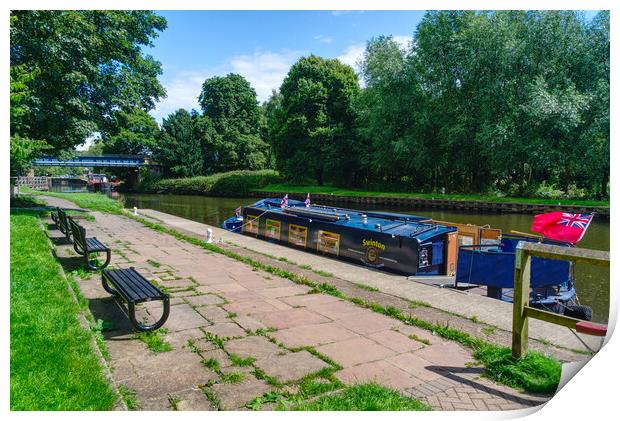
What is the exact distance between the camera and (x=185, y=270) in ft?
27.3

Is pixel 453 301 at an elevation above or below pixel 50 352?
below

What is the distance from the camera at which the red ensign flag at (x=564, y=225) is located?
6.61m

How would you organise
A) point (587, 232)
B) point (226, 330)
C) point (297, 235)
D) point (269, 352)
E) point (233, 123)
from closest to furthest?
point (269, 352), point (226, 330), point (297, 235), point (587, 232), point (233, 123)

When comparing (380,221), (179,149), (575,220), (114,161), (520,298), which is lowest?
(380,221)

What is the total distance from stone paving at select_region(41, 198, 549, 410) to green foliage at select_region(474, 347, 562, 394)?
14 cm

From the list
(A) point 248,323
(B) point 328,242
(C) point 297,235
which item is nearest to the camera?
(A) point 248,323

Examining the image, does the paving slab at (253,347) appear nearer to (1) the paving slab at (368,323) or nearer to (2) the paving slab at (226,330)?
(2) the paving slab at (226,330)

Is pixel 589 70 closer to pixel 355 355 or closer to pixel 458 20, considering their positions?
pixel 458 20

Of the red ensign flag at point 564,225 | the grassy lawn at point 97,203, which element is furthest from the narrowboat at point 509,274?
the grassy lawn at point 97,203

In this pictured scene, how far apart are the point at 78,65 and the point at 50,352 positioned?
406 inches

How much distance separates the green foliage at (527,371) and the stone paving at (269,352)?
138 millimetres

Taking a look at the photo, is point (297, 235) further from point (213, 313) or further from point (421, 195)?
point (421, 195)

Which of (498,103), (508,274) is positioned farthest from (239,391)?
(498,103)

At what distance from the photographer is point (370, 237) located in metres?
10.9
